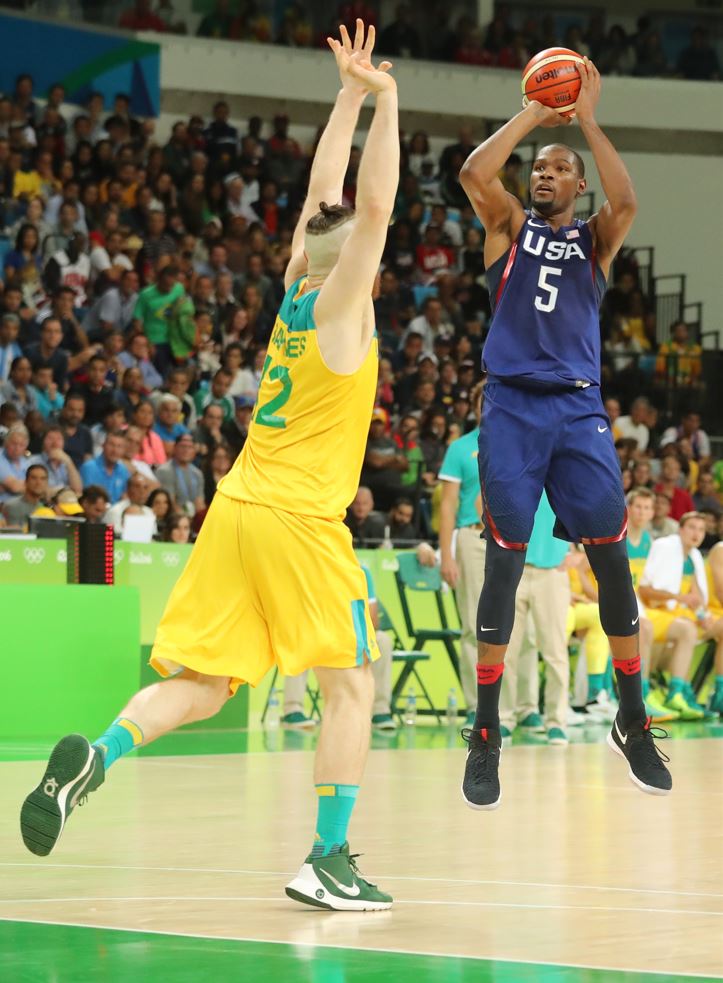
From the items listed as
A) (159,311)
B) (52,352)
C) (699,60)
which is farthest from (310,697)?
(699,60)

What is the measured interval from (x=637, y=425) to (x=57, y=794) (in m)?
16.1

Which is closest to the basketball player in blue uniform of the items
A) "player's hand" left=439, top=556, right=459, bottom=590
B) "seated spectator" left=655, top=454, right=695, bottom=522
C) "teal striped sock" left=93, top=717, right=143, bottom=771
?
"teal striped sock" left=93, top=717, right=143, bottom=771

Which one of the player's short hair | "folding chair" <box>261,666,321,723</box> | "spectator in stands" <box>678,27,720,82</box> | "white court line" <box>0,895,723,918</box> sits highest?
"spectator in stands" <box>678,27,720,82</box>

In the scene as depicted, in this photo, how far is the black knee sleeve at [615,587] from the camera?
231 inches

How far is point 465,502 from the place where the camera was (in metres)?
11.4

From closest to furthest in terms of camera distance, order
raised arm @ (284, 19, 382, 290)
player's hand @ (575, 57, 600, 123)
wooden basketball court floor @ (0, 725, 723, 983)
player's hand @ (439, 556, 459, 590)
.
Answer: wooden basketball court floor @ (0, 725, 723, 983), raised arm @ (284, 19, 382, 290), player's hand @ (575, 57, 600, 123), player's hand @ (439, 556, 459, 590)

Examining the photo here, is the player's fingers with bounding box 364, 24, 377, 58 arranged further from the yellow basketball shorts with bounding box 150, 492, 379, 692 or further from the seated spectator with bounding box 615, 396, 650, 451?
the seated spectator with bounding box 615, 396, 650, 451

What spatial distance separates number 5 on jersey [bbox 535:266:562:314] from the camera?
228 inches

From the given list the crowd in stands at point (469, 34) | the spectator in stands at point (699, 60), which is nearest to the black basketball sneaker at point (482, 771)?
the crowd in stands at point (469, 34)

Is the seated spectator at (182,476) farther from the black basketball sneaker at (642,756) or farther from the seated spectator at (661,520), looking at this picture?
the black basketball sneaker at (642,756)

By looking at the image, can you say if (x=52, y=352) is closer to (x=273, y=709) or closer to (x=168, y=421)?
(x=168, y=421)

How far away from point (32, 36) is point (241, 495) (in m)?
17.2

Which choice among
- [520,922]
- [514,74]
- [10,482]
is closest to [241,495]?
[520,922]

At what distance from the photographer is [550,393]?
5793mm
